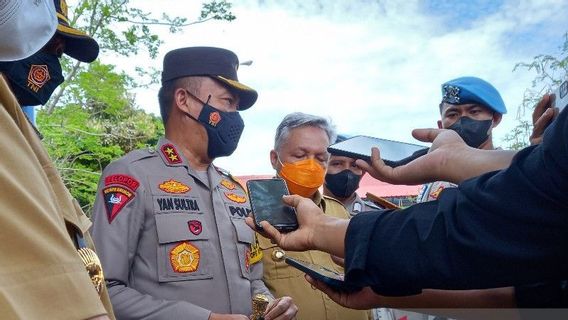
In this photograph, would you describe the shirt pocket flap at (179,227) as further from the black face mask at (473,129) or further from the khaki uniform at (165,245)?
the black face mask at (473,129)

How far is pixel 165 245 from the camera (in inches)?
88.0

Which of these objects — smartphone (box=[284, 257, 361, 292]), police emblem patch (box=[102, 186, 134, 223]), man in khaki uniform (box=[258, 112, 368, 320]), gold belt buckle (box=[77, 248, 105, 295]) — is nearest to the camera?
gold belt buckle (box=[77, 248, 105, 295])

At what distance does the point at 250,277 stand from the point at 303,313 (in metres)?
0.47

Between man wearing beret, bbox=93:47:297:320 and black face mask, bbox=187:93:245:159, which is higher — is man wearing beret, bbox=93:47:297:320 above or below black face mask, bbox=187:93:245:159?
below

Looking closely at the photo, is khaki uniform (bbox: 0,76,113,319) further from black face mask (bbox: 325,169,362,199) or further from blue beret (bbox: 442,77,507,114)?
black face mask (bbox: 325,169,362,199)

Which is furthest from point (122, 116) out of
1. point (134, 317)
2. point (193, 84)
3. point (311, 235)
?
point (311, 235)

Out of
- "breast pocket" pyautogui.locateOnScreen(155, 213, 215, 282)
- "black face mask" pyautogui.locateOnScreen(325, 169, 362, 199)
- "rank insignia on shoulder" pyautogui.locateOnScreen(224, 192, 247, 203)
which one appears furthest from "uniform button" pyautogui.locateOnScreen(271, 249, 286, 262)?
"black face mask" pyautogui.locateOnScreen(325, 169, 362, 199)

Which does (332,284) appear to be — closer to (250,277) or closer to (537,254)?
(537,254)

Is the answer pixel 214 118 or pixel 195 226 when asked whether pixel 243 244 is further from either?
pixel 214 118

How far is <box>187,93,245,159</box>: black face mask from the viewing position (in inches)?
108

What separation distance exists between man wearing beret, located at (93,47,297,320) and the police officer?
1408 mm

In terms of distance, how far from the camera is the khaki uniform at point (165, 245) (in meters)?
2.13

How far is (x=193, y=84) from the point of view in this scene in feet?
9.23

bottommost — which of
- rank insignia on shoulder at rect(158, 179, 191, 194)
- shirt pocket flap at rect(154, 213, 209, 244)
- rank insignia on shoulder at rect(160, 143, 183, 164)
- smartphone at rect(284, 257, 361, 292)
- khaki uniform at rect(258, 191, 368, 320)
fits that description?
khaki uniform at rect(258, 191, 368, 320)
